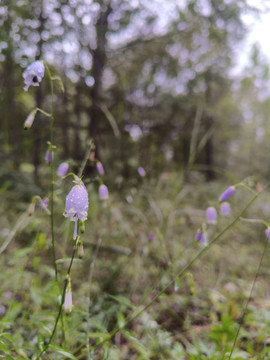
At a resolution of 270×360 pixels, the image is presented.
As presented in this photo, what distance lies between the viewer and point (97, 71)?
175 inches

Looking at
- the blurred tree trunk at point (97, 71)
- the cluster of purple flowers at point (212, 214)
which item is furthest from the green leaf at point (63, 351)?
the blurred tree trunk at point (97, 71)

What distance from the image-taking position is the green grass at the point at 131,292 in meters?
1.32

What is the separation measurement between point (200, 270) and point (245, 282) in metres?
0.42

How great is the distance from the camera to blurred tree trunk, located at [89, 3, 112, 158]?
13.8 feet

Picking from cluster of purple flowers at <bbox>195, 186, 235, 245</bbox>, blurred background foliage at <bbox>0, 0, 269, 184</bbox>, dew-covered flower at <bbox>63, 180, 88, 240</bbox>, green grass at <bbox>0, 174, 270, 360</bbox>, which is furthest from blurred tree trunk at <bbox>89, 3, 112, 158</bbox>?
dew-covered flower at <bbox>63, 180, 88, 240</bbox>

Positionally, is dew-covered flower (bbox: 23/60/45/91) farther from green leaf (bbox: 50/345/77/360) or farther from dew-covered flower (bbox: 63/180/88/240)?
green leaf (bbox: 50/345/77/360)

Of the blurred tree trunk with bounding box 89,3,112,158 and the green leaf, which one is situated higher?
the blurred tree trunk with bounding box 89,3,112,158

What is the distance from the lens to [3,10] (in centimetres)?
310

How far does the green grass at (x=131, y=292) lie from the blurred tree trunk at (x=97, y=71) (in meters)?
1.42

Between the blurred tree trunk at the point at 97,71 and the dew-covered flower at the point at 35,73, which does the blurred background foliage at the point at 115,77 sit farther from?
the dew-covered flower at the point at 35,73

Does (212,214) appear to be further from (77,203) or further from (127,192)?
(127,192)

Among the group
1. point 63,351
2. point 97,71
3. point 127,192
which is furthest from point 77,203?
point 97,71

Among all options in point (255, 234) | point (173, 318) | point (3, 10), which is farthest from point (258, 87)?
point (173, 318)

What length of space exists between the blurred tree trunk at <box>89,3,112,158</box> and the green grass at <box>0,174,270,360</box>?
1420mm
